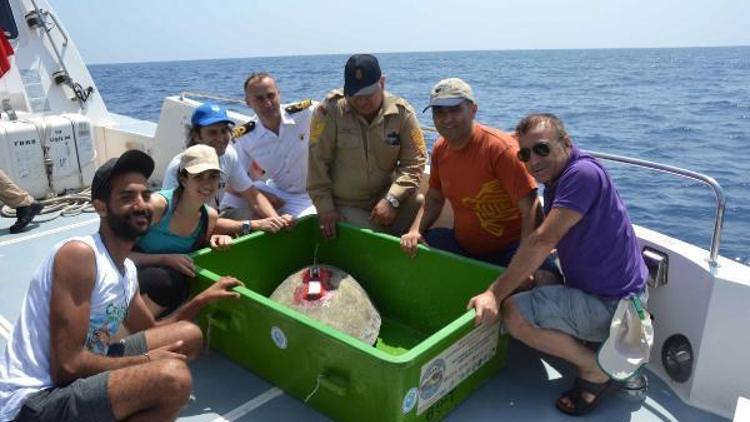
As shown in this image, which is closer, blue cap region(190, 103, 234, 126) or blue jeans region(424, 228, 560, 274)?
blue jeans region(424, 228, 560, 274)

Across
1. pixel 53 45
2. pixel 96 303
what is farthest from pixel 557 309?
pixel 53 45

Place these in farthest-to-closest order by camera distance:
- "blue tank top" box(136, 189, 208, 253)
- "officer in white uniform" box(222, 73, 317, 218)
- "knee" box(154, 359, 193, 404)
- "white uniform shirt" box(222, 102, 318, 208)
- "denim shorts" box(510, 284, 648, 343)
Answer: "white uniform shirt" box(222, 102, 318, 208), "officer in white uniform" box(222, 73, 317, 218), "blue tank top" box(136, 189, 208, 253), "denim shorts" box(510, 284, 648, 343), "knee" box(154, 359, 193, 404)

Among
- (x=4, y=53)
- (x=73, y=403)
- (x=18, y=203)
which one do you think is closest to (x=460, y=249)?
(x=73, y=403)

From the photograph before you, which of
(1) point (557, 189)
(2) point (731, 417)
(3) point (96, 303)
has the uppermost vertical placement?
(1) point (557, 189)

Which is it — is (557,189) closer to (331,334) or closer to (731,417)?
(331,334)

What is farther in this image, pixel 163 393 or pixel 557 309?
pixel 557 309

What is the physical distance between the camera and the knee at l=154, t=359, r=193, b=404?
1925 mm

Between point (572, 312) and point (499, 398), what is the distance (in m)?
0.54

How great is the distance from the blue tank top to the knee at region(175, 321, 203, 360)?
0.52 meters

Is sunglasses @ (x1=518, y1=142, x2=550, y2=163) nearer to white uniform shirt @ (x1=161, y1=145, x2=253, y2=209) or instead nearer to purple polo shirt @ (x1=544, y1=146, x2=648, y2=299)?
purple polo shirt @ (x1=544, y1=146, x2=648, y2=299)

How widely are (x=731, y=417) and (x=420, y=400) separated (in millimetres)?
1370

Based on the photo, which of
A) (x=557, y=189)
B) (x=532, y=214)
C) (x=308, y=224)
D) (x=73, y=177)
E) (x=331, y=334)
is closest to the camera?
(x=331, y=334)

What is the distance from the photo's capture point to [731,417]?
2.43m

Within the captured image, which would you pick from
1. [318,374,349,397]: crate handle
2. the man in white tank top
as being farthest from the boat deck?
the man in white tank top
